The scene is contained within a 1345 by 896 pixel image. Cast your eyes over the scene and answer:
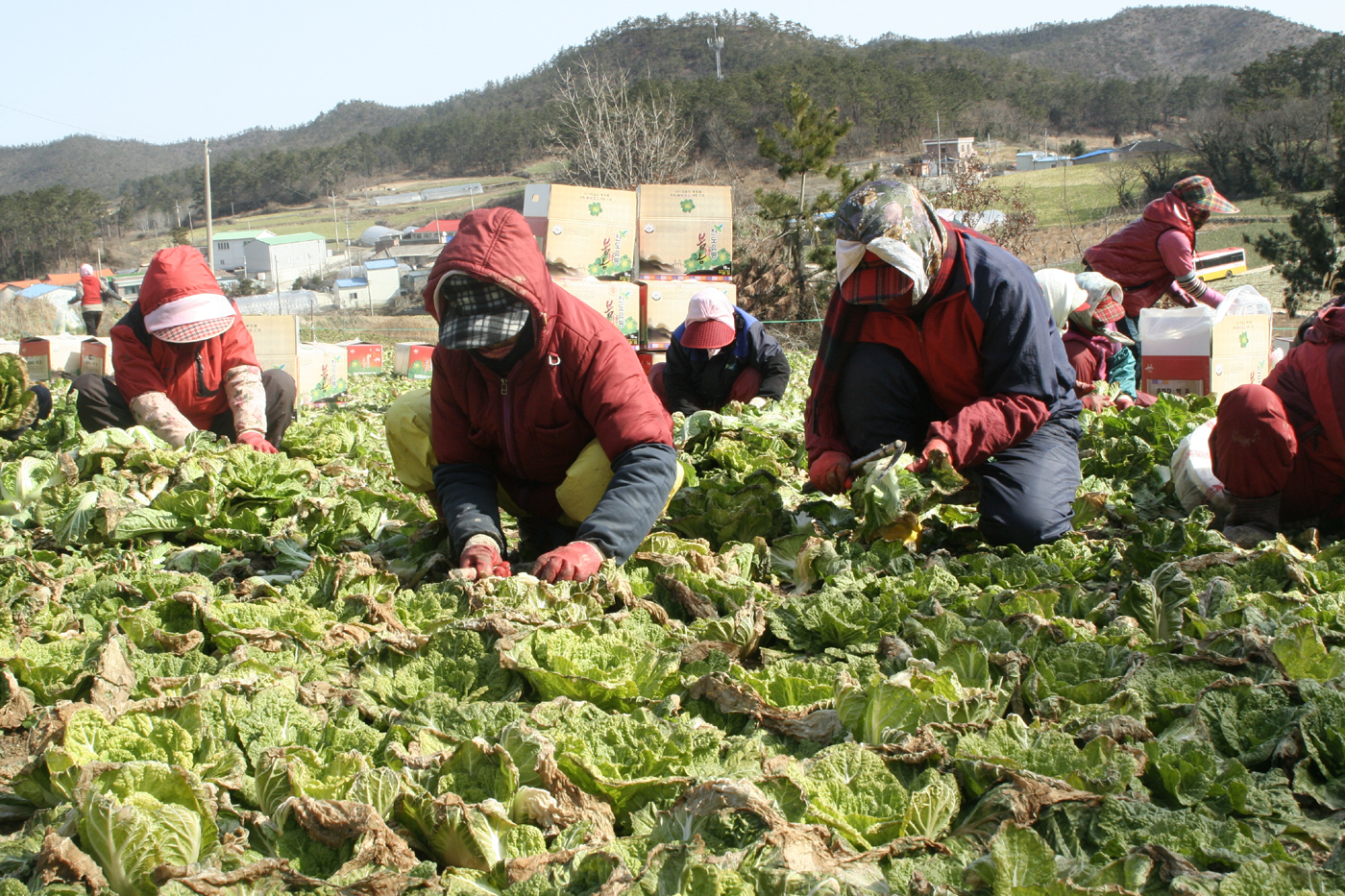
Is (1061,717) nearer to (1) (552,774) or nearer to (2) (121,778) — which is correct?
(1) (552,774)

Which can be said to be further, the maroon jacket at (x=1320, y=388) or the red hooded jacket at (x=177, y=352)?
the red hooded jacket at (x=177, y=352)

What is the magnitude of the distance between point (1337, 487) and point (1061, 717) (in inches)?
86.6

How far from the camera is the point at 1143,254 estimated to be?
7.12 m

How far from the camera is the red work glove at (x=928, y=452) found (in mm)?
3135

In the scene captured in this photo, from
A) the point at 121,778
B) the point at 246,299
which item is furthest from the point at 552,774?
the point at 246,299

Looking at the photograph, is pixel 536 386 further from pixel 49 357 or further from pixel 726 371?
pixel 49 357

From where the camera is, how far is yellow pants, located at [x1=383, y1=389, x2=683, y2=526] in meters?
3.16

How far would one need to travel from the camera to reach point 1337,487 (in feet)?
11.0

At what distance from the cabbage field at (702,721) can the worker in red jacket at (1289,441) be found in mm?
178

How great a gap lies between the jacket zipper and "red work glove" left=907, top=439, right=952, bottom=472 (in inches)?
53.7

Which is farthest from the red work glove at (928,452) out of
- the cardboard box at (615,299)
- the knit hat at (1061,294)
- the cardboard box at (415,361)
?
the cardboard box at (415,361)

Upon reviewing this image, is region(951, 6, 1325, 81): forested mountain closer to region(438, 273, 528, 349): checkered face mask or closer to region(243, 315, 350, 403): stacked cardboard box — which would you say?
region(243, 315, 350, 403): stacked cardboard box

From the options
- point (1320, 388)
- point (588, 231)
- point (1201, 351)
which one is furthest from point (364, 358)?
point (1320, 388)

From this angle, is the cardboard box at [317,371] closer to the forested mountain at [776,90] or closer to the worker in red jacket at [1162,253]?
the worker in red jacket at [1162,253]
